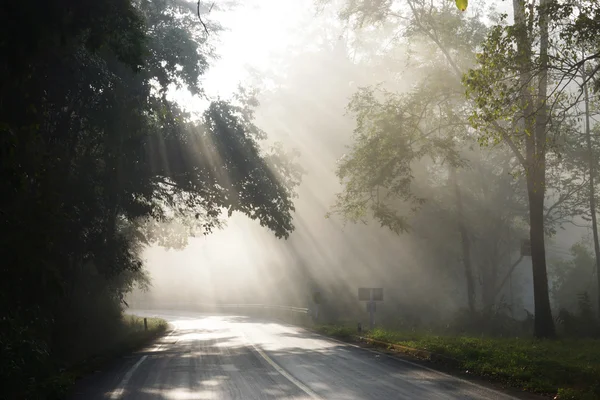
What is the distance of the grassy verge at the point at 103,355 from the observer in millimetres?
10102

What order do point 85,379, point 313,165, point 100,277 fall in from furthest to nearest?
point 313,165 < point 100,277 < point 85,379

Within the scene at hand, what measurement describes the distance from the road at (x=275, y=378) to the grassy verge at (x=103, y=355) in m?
0.40

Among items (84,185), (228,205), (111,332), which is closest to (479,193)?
(228,205)

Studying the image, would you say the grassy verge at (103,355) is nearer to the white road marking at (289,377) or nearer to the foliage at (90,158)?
the foliage at (90,158)

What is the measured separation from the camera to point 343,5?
26.1 metres

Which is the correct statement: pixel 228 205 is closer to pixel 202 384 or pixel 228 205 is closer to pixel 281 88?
pixel 202 384

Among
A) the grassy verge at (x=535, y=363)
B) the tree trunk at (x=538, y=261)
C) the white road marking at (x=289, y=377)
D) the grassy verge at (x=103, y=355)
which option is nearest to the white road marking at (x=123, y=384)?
the grassy verge at (x=103, y=355)

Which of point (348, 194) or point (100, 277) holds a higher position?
point (348, 194)

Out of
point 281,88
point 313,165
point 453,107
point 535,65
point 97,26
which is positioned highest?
point 281,88

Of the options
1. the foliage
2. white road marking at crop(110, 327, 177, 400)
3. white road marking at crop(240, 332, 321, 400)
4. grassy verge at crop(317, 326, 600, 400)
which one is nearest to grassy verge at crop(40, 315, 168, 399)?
the foliage

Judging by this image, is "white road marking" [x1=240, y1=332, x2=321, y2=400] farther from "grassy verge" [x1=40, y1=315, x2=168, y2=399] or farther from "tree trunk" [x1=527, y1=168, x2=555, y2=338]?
"tree trunk" [x1=527, y1=168, x2=555, y2=338]

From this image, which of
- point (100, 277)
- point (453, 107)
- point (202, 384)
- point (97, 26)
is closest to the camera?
point (97, 26)

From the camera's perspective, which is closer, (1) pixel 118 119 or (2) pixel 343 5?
(1) pixel 118 119

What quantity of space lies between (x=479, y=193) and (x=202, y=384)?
1317 inches
